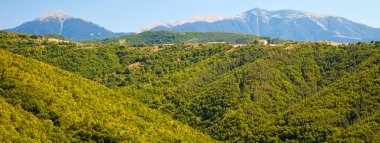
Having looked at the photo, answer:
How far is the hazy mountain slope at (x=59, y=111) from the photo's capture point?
228ft

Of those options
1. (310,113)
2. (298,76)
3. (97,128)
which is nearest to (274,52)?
(298,76)

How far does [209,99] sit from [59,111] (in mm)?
86520

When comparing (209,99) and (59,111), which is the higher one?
(59,111)

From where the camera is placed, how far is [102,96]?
110 m

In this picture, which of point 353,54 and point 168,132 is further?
point 353,54

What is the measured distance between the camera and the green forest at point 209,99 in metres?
77.9

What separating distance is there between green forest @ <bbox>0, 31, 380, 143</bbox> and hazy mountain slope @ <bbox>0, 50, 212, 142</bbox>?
0.19 meters

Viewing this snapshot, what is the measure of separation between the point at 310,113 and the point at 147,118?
161 ft

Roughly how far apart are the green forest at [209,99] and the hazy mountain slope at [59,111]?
0.19m

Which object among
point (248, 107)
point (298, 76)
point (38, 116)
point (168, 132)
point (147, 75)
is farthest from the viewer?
point (147, 75)

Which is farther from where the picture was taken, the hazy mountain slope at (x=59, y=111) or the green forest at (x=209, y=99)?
the green forest at (x=209, y=99)

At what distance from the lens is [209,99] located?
526ft

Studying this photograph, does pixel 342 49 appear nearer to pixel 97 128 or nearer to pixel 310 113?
pixel 310 113

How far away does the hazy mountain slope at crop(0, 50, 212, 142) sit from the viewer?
6962cm
